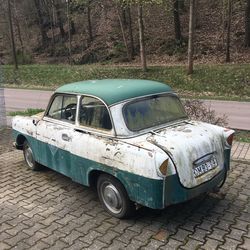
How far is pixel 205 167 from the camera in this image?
16.1 feet

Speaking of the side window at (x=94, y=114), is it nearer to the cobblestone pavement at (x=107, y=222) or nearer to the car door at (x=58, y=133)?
the car door at (x=58, y=133)

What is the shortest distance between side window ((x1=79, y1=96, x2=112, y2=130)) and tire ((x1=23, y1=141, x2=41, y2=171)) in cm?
188

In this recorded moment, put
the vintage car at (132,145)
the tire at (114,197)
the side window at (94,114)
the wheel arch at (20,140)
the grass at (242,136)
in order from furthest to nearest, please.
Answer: the grass at (242,136), the wheel arch at (20,140), the side window at (94,114), the tire at (114,197), the vintage car at (132,145)

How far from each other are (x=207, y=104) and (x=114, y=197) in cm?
984

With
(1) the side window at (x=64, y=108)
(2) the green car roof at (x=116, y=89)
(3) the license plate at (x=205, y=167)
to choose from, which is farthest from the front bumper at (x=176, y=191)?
(1) the side window at (x=64, y=108)

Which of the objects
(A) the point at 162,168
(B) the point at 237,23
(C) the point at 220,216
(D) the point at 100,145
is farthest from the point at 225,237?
(B) the point at 237,23

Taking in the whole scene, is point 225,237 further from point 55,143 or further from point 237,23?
point 237,23

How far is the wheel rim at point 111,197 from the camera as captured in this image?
200 inches

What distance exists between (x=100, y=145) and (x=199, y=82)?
13.9 m

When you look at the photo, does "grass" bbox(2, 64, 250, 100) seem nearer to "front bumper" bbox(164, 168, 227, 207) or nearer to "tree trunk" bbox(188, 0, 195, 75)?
"tree trunk" bbox(188, 0, 195, 75)

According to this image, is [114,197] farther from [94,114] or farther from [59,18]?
[59,18]

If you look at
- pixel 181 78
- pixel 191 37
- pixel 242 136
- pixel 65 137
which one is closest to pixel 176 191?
pixel 65 137

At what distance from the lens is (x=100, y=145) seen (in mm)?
5105

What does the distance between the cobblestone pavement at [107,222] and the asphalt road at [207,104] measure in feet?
17.5
